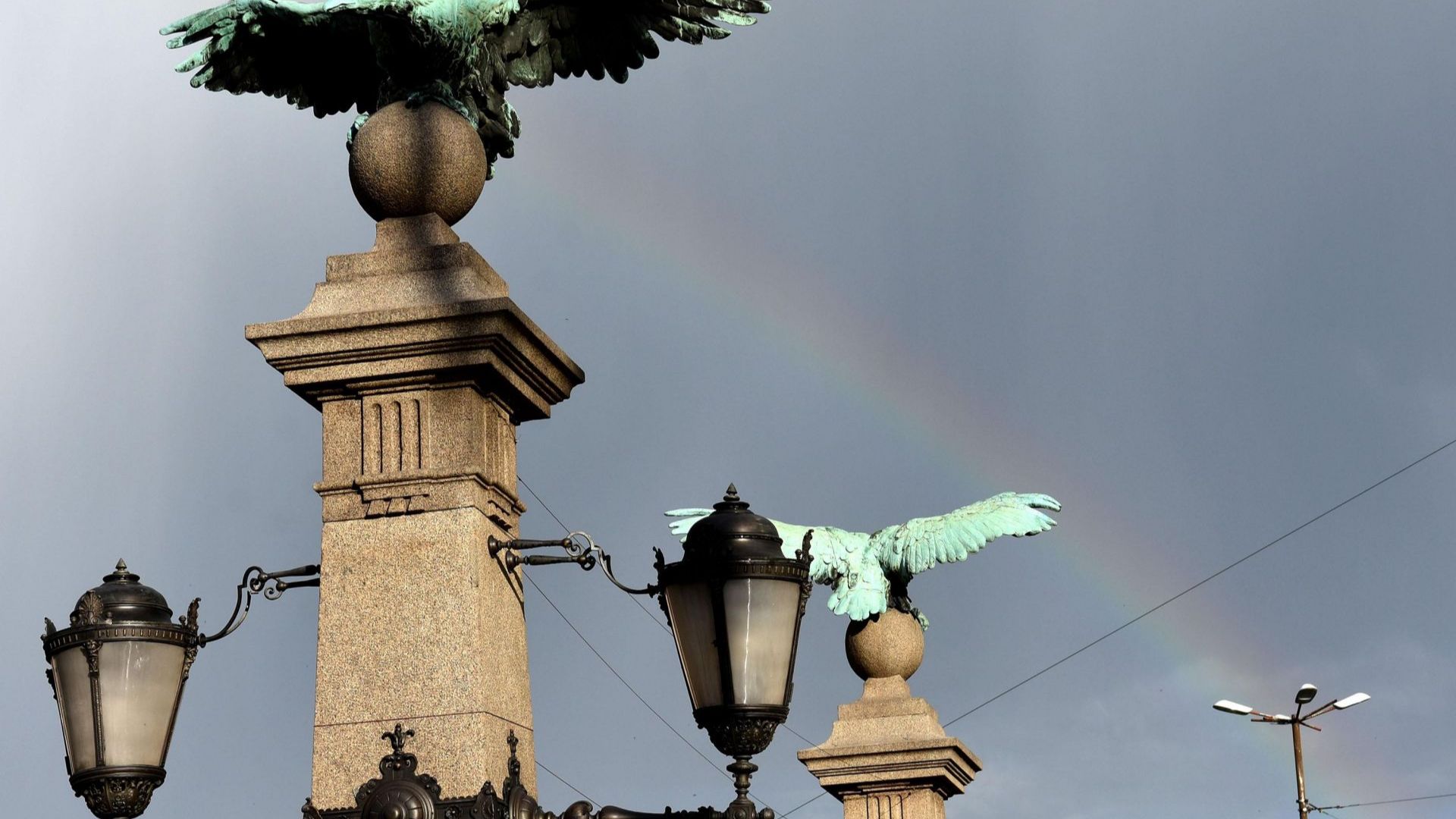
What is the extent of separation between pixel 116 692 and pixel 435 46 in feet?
10.2

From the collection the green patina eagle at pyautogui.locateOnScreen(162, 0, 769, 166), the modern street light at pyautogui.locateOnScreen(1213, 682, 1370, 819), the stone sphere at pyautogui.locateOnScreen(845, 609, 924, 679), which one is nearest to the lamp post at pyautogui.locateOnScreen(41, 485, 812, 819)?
the green patina eagle at pyautogui.locateOnScreen(162, 0, 769, 166)

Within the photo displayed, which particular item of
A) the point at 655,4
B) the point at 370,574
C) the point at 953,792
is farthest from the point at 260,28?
the point at 953,792

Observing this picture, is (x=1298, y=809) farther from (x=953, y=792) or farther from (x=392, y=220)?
(x=392, y=220)

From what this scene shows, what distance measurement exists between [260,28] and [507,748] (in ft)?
11.6

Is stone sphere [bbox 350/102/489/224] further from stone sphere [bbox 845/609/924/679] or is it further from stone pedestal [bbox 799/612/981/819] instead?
stone sphere [bbox 845/609/924/679]

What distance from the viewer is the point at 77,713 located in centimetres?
762

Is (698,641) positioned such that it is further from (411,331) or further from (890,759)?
(890,759)

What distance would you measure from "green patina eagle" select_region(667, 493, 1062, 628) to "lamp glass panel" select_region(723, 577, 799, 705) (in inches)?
341

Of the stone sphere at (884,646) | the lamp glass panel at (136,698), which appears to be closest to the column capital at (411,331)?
the lamp glass panel at (136,698)

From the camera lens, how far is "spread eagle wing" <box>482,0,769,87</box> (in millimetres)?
9477

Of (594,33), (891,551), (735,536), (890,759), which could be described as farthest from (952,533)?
(735,536)

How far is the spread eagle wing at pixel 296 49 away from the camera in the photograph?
356 inches

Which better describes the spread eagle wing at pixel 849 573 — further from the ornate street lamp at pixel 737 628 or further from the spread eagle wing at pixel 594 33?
the ornate street lamp at pixel 737 628

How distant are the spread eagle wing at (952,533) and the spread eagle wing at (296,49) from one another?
7640 millimetres
